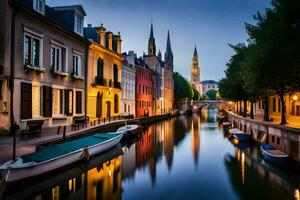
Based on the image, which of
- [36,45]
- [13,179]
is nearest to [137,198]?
[13,179]

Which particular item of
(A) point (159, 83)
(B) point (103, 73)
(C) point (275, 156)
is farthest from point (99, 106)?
(A) point (159, 83)

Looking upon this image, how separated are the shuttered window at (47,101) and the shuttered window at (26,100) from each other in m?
2.02

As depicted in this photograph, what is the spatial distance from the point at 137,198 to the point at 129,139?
18.9 m

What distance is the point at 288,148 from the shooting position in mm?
19375

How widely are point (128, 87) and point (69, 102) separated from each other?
905 inches

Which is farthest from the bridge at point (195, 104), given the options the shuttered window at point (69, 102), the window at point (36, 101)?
the window at point (36, 101)

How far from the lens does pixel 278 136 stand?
21984 millimetres

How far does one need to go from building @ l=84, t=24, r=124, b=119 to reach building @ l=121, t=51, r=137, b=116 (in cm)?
443

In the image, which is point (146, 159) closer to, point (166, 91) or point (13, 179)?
point (13, 179)

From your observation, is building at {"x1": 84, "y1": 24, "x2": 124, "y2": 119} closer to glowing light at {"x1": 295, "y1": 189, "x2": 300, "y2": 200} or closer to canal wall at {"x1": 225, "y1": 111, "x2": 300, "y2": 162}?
canal wall at {"x1": 225, "y1": 111, "x2": 300, "y2": 162}

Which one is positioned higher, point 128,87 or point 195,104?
point 128,87

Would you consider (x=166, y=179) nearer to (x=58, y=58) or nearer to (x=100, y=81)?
(x=58, y=58)

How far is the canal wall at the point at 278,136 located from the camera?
18.3 meters

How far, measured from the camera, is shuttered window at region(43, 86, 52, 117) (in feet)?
76.0
